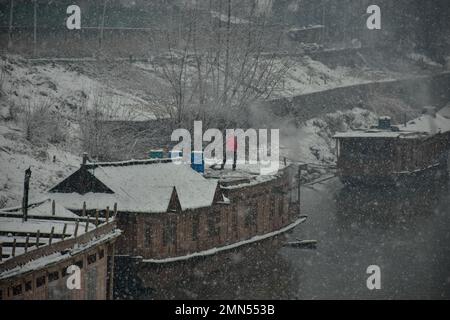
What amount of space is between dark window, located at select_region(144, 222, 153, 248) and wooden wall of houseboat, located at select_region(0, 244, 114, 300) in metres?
2.34

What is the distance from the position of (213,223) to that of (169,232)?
2.36 meters

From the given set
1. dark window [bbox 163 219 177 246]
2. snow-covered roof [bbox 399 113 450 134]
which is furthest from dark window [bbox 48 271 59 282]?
snow-covered roof [bbox 399 113 450 134]

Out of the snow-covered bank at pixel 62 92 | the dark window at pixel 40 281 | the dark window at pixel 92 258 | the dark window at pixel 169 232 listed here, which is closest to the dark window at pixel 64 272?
the dark window at pixel 40 281

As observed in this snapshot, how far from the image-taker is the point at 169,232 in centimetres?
2512

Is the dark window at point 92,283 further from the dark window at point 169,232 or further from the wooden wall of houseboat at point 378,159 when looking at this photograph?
the wooden wall of houseboat at point 378,159

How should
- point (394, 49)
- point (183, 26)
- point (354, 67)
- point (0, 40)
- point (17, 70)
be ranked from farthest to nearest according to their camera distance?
point (394, 49)
point (354, 67)
point (183, 26)
point (0, 40)
point (17, 70)

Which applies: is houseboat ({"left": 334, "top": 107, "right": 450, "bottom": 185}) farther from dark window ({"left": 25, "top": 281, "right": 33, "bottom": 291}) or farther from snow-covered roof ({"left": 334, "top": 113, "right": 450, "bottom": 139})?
dark window ({"left": 25, "top": 281, "right": 33, "bottom": 291})

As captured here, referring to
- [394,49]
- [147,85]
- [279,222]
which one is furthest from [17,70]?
[394,49]

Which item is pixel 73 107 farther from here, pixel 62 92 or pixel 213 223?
pixel 213 223

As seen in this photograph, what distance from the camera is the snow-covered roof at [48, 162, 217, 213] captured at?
24264 millimetres

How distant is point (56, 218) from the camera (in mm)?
20969

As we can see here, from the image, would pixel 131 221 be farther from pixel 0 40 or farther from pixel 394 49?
pixel 394 49

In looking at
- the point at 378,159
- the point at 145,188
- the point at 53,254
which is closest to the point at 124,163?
the point at 145,188

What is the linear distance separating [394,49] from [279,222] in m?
48.3
